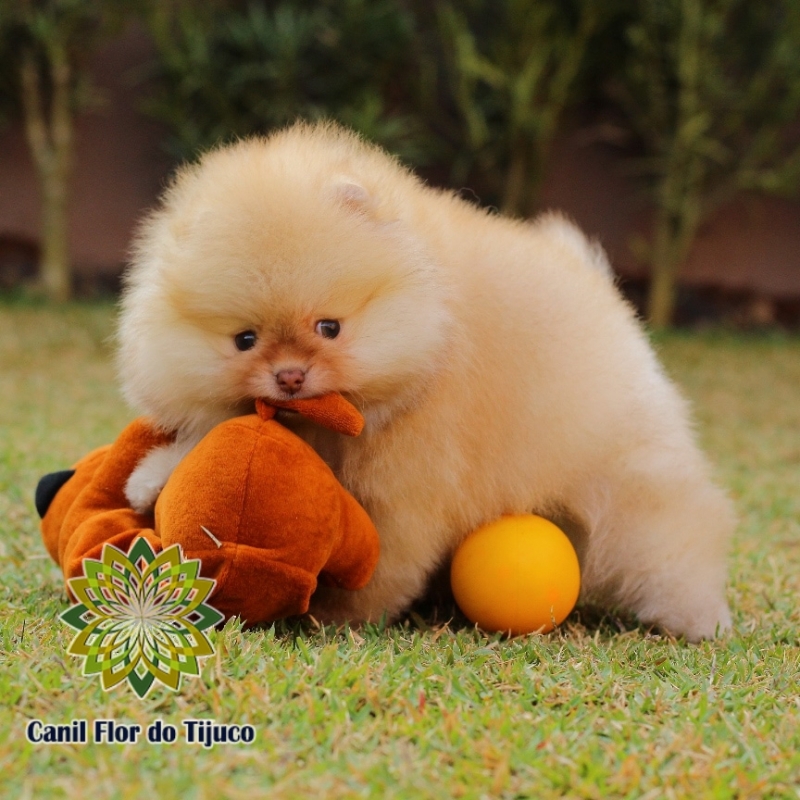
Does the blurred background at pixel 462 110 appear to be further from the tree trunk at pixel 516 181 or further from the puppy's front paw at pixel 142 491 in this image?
the puppy's front paw at pixel 142 491

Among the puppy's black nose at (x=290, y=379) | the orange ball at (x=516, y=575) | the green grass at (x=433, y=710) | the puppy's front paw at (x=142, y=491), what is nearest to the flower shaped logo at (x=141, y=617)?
the green grass at (x=433, y=710)

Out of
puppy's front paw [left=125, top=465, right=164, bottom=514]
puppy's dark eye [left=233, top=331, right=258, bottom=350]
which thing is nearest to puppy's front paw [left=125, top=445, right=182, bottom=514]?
puppy's front paw [left=125, top=465, right=164, bottom=514]

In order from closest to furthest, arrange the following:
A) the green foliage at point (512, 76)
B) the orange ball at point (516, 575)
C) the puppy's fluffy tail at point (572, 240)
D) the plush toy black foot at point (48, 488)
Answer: the orange ball at point (516, 575), the plush toy black foot at point (48, 488), the puppy's fluffy tail at point (572, 240), the green foliage at point (512, 76)

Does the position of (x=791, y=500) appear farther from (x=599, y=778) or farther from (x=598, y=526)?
(x=599, y=778)

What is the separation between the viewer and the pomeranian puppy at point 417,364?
173 cm

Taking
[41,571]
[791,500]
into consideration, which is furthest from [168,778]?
[791,500]

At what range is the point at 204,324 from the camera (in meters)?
1.75

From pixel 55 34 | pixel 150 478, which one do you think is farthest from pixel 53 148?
pixel 150 478

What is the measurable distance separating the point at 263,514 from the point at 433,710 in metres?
0.46

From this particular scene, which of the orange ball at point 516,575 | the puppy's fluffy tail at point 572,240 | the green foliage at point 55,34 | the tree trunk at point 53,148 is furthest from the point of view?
the tree trunk at point 53,148

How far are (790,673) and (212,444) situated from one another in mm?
1196

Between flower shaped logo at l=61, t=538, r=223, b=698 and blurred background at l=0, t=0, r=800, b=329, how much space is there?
17.4 ft

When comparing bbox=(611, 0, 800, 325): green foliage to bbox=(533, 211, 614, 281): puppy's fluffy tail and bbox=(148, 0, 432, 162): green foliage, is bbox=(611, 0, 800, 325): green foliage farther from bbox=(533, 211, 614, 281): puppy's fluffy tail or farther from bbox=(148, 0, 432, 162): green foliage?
bbox=(533, 211, 614, 281): puppy's fluffy tail

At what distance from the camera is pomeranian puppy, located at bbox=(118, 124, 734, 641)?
68.3 inches
